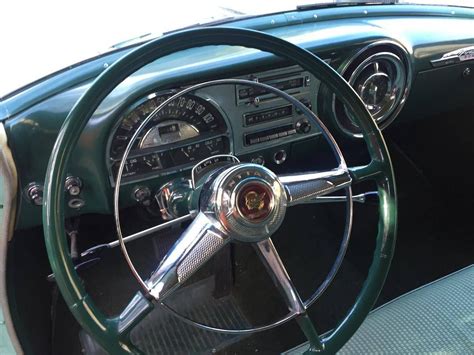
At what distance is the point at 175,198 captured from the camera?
1.49m

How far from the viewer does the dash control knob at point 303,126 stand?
1.79m

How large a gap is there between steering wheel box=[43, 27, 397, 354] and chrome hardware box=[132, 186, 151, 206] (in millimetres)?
435

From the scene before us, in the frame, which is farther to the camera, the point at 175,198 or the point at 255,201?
the point at 175,198

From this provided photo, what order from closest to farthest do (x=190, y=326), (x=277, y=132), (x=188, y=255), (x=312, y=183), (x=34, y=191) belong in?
(x=188, y=255) → (x=312, y=183) → (x=34, y=191) → (x=277, y=132) → (x=190, y=326)

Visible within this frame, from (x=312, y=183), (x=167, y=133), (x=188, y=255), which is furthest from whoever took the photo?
(x=167, y=133)

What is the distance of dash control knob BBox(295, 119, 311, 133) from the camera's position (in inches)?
70.4

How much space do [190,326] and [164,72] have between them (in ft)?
3.46

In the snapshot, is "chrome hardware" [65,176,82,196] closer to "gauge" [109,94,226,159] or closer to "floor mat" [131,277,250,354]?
"gauge" [109,94,226,159]

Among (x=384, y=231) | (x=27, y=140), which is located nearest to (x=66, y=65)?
(x=27, y=140)

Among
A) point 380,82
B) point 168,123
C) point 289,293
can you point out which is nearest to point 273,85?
point 168,123

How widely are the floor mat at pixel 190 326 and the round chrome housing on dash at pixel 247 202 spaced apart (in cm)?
89

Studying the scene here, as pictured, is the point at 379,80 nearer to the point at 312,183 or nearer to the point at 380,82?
the point at 380,82

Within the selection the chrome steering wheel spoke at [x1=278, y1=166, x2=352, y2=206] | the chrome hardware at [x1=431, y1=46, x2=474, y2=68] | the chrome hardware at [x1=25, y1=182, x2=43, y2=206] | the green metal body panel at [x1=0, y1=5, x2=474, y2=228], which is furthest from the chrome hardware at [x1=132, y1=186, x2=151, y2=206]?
the chrome hardware at [x1=431, y1=46, x2=474, y2=68]

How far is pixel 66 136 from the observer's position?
97cm
